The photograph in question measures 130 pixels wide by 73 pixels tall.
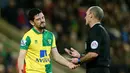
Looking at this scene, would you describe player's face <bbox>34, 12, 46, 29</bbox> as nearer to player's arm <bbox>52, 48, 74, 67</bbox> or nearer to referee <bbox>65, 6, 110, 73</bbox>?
player's arm <bbox>52, 48, 74, 67</bbox>

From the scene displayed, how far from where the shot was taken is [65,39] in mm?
18234

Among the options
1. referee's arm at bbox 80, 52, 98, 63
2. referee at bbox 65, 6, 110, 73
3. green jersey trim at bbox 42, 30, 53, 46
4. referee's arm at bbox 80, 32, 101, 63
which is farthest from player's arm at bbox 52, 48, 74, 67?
referee's arm at bbox 80, 32, 101, 63

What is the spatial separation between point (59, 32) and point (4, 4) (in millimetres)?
1928

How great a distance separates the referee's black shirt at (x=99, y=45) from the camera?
10.1 metres

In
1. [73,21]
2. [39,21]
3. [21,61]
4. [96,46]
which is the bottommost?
[21,61]

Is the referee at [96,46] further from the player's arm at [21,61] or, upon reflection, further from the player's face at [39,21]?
the player's arm at [21,61]

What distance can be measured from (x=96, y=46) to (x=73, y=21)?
30.1ft

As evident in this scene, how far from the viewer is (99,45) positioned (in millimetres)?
10148

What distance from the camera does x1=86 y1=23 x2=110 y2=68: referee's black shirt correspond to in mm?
10141

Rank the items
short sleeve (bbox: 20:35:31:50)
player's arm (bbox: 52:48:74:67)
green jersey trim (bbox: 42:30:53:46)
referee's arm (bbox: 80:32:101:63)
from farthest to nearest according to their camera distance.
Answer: player's arm (bbox: 52:48:74:67) → green jersey trim (bbox: 42:30:53:46) → short sleeve (bbox: 20:35:31:50) → referee's arm (bbox: 80:32:101:63)

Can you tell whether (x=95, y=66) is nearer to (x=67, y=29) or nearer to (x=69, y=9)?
(x=67, y=29)

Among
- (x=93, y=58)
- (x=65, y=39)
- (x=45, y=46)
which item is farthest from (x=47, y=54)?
(x=65, y=39)

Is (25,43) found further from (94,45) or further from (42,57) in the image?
(94,45)

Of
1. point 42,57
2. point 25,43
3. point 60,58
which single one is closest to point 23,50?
point 25,43
